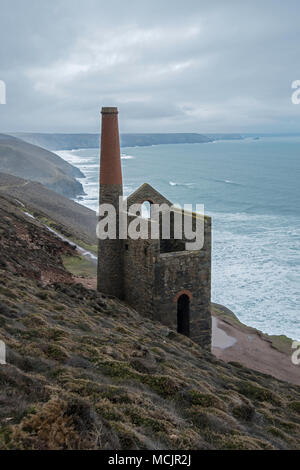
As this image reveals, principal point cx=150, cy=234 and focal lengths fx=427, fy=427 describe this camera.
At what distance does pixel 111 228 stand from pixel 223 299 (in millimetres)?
20409

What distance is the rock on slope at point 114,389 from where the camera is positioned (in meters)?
5.93

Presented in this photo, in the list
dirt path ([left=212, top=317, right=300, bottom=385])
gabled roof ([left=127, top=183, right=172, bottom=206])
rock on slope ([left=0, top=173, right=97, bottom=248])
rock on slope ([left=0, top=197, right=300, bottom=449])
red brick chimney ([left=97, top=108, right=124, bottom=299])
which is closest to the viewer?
rock on slope ([left=0, top=197, right=300, bottom=449])

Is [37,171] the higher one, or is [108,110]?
[37,171]

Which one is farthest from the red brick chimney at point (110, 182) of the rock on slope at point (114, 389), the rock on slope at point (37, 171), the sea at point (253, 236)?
the rock on slope at point (37, 171)

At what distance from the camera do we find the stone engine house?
60.5 ft

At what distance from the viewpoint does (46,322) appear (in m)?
12.0

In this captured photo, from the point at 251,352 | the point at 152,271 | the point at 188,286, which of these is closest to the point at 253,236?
the point at 251,352

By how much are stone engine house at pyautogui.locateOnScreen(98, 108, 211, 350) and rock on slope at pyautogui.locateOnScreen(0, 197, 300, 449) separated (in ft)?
5.82

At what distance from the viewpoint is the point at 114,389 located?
26.9 ft

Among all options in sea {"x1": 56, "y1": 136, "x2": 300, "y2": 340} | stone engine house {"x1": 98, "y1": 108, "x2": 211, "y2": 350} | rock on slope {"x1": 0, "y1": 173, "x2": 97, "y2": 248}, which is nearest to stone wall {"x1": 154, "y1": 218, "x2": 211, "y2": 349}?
stone engine house {"x1": 98, "y1": 108, "x2": 211, "y2": 350}

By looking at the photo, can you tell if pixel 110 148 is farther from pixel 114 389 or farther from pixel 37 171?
pixel 37 171

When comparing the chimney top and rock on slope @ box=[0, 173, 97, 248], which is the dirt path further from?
rock on slope @ box=[0, 173, 97, 248]

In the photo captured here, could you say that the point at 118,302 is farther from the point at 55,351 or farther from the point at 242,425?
the point at 242,425

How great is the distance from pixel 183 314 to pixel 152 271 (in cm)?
297
